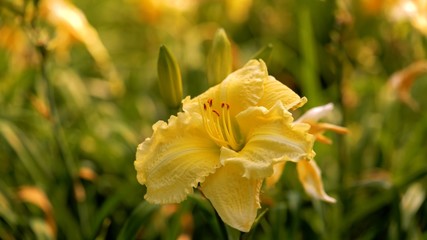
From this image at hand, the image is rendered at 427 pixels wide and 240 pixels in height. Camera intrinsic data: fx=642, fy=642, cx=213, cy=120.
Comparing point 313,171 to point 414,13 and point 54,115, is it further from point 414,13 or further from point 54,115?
point 414,13

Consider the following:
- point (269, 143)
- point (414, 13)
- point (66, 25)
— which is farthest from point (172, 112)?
point (269, 143)

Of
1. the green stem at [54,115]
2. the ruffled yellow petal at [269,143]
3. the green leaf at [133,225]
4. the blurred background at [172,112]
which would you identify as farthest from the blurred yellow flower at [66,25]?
the ruffled yellow petal at [269,143]

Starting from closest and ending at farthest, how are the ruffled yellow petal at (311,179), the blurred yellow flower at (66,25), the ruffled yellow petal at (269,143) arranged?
1. the ruffled yellow petal at (269,143)
2. the ruffled yellow petal at (311,179)
3. the blurred yellow flower at (66,25)

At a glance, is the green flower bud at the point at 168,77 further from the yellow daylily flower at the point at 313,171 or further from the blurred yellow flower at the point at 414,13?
the blurred yellow flower at the point at 414,13

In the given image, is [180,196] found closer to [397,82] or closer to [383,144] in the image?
[397,82]

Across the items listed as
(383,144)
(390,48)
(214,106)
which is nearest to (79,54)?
(390,48)

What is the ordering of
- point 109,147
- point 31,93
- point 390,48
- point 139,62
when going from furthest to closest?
point 139,62
point 390,48
point 31,93
point 109,147
